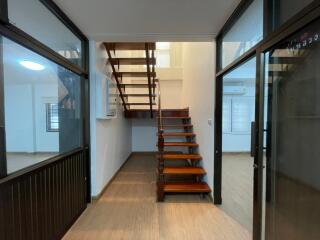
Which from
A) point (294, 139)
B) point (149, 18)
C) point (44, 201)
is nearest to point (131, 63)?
point (149, 18)

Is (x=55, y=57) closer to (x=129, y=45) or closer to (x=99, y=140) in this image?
(x=99, y=140)

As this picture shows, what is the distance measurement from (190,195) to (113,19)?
2803mm

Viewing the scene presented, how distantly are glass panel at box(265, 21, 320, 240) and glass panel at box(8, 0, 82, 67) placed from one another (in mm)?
2004

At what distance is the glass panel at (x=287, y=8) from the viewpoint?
138 cm

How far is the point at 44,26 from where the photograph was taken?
2.15 m

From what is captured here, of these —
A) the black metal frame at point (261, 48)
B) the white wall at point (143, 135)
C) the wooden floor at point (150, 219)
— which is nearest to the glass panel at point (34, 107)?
the wooden floor at point (150, 219)

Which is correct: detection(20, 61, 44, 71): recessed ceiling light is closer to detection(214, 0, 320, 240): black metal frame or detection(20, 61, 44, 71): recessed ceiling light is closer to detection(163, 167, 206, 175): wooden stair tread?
detection(214, 0, 320, 240): black metal frame

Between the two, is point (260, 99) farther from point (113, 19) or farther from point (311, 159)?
point (113, 19)

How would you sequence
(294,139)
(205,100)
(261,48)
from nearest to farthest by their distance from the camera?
(294,139), (261,48), (205,100)

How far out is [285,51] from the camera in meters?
1.54

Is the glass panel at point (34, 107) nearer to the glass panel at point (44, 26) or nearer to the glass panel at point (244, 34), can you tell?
the glass panel at point (44, 26)

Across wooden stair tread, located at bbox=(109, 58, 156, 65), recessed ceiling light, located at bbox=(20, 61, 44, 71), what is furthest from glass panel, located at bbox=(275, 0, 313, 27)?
wooden stair tread, located at bbox=(109, 58, 156, 65)

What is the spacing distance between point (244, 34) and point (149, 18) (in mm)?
1072

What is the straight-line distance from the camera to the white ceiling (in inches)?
86.6
